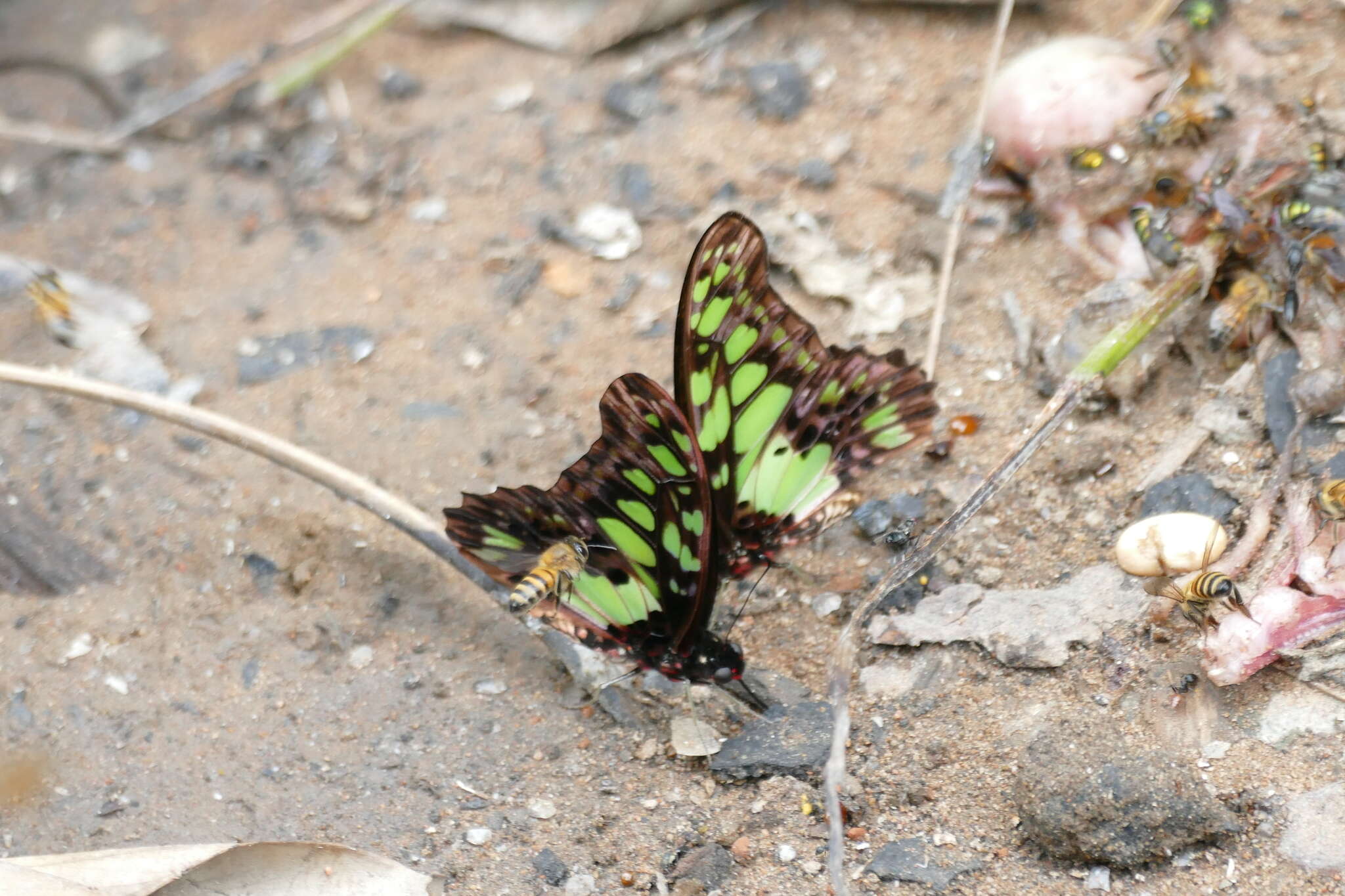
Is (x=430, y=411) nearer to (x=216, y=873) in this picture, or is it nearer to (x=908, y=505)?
(x=908, y=505)

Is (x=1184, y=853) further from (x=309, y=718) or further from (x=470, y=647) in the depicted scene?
(x=309, y=718)

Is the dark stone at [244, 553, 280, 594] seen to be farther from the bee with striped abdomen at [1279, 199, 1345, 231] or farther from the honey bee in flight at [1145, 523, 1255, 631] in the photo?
the bee with striped abdomen at [1279, 199, 1345, 231]

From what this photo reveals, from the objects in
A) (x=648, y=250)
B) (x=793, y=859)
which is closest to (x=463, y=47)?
(x=648, y=250)

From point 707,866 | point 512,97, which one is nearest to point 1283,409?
point 707,866

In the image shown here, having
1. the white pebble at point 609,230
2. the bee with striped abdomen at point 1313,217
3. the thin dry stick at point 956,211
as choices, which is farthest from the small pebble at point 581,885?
the bee with striped abdomen at point 1313,217

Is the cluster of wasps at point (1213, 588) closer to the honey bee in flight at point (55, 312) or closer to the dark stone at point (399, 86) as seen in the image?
the honey bee in flight at point (55, 312)

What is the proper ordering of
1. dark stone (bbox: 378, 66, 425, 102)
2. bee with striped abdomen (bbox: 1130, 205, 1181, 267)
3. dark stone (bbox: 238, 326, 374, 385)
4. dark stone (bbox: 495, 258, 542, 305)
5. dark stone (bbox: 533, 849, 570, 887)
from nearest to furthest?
dark stone (bbox: 533, 849, 570, 887), bee with striped abdomen (bbox: 1130, 205, 1181, 267), dark stone (bbox: 238, 326, 374, 385), dark stone (bbox: 495, 258, 542, 305), dark stone (bbox: 378, 66, 425, 102)

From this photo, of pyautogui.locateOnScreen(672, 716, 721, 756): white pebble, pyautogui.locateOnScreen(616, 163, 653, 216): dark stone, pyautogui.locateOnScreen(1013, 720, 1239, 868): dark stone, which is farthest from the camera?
pyautogui.locateOnScreen(616, 163, 653, 216): dark stone

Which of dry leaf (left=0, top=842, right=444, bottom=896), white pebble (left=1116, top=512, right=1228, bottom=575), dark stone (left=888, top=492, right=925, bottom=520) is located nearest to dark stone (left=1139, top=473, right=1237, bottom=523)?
white pebble (left=1116, top=512, right=1228, bottom=575)
